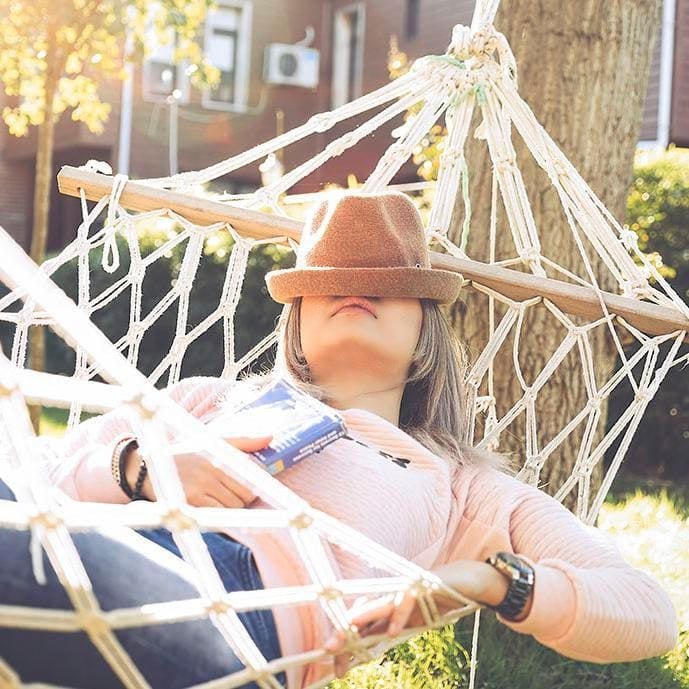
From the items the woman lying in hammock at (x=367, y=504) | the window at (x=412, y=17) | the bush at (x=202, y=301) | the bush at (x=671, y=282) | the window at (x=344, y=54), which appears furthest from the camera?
the window at (x=344, y=54)

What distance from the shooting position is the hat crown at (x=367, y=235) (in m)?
1.97

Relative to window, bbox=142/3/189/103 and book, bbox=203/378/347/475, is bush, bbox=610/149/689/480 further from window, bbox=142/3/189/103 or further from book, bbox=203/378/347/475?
window, bbox=142/3/189/103

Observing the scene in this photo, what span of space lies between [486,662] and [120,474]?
3.40 feet

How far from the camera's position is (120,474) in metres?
1.68

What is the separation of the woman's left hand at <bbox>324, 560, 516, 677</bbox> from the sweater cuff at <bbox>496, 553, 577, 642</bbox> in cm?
7

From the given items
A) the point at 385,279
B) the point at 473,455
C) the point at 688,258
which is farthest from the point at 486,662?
the point at 688,258

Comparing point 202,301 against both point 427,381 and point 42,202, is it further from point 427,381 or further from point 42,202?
point 427,381

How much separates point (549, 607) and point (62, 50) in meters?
3.77

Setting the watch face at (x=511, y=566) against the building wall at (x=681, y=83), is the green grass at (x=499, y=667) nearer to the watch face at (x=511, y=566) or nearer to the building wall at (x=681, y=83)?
the watch face at (x=511, y=566)

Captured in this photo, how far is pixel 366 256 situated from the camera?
196 cm

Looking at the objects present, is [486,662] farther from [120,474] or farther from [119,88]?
[119,88]

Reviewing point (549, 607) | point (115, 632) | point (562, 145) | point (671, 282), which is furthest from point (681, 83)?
point (115, 632)

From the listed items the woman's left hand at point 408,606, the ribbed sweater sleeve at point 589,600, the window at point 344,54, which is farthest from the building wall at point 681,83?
the woman's left hand at point 408,606

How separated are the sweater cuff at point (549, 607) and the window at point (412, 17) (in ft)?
31.9
